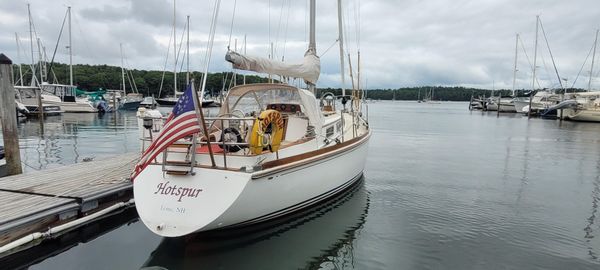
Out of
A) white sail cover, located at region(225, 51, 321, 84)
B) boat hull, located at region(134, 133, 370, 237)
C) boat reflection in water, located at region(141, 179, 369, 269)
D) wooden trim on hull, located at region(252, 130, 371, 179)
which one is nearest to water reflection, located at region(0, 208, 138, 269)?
boat reflection in water, located at region(141, 179, 369, 269)

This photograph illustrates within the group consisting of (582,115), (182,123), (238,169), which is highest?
(182,123)

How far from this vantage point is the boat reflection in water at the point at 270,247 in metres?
5.84

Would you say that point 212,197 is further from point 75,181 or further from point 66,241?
point 75,181

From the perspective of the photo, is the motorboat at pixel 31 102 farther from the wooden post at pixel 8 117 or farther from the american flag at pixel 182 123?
the american flag at pixel 182 123

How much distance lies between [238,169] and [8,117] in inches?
260

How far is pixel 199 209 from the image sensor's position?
5.62 metres

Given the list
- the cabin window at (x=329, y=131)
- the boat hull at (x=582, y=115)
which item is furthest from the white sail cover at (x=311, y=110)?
the boat hull at (x=582, y=115)

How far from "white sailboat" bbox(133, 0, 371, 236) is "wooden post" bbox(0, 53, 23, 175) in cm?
499

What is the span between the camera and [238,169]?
598 cm

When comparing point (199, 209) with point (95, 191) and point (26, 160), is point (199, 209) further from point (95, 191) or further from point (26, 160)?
point (26, 160)

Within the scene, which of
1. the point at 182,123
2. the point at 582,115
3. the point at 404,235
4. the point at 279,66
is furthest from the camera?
the point at 582,115

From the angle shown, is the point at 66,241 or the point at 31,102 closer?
the point at 66,241

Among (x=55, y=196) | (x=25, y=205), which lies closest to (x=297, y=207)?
(x=55, y=196)

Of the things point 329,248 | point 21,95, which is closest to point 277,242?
point 329,248
